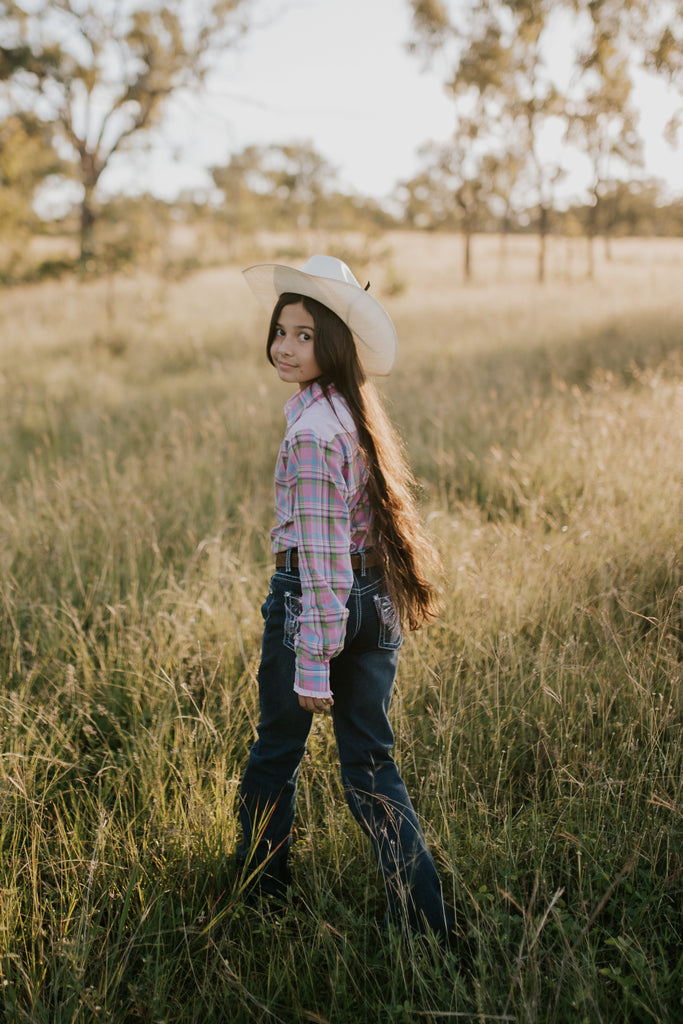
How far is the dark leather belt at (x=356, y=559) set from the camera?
176cm

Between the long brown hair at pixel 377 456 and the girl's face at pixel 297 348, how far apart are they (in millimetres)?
15

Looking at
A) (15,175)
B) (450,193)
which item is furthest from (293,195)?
(15,175)

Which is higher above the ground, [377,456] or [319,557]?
[377,456]

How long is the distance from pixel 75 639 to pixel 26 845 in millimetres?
1077

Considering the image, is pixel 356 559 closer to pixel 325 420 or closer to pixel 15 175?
pixel 325 420

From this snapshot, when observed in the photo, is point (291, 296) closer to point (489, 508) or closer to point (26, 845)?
point (26, 845)

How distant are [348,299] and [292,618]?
0.82 metres

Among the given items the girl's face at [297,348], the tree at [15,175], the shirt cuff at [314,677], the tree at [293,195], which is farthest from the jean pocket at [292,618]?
the tree at [293,195]

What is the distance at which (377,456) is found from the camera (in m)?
1.78

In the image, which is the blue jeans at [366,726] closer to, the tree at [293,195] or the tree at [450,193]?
the tree at [450,193]

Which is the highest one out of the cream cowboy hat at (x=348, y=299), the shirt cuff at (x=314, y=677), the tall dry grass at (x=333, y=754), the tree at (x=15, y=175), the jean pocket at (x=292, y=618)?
the tree at (x=15, y=175)

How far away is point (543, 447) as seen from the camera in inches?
182

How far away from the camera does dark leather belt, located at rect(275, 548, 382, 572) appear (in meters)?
1.76

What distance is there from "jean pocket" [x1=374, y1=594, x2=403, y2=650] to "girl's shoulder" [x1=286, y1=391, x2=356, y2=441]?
1.43ft
